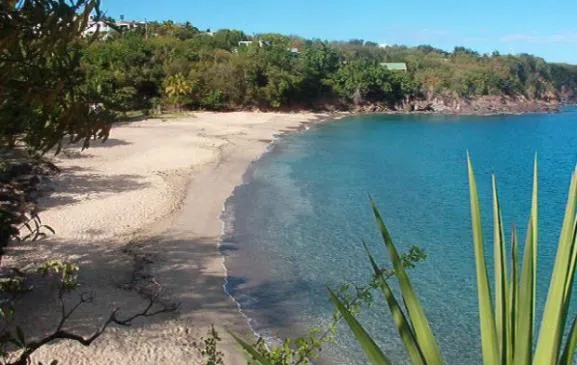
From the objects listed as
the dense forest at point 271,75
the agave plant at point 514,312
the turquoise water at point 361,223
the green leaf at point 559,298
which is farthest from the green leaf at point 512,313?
the dense forest at point 271,75

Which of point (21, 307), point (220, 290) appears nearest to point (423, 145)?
point (220, 290)

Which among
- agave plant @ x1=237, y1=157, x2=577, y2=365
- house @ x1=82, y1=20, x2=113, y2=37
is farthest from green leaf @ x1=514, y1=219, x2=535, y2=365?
house @ x1=82, y1=20, x2=113, y2=37

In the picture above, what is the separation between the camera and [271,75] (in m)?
57.5

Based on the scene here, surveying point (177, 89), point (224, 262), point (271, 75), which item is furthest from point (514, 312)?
point (271, 75)

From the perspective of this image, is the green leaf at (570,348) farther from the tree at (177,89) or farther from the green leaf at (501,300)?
the tree at (177,89)

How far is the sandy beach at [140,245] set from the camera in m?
8.54

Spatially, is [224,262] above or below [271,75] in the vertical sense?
below

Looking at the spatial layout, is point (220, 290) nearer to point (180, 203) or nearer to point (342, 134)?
point (180, 203)

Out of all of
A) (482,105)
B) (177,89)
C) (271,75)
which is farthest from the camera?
(482,105)

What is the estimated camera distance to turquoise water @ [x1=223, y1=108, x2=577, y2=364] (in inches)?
404

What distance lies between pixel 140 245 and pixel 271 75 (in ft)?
150

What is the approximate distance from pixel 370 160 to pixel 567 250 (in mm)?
30206

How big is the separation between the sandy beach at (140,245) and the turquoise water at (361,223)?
0.68 metres

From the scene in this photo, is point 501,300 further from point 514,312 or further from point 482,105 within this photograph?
point 482,105
